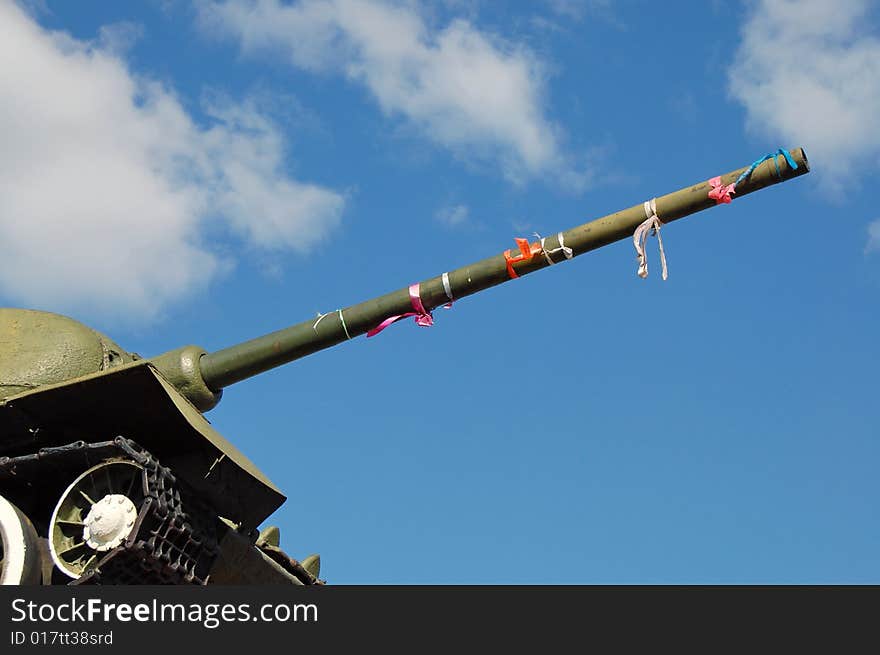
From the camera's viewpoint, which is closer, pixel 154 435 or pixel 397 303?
pixel 154 435

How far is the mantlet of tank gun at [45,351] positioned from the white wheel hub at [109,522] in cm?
169

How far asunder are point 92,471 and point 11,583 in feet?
3.64

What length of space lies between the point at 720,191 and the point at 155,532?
18.9ft

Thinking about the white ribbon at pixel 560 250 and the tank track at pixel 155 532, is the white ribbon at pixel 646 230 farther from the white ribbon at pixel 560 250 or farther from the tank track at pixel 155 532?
the tank track at pixel 155 532

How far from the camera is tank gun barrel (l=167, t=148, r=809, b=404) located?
12.7 meters

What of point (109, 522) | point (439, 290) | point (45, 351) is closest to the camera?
point (109, 522)

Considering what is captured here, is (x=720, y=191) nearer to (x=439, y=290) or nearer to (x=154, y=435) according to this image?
(x=439, y=290)

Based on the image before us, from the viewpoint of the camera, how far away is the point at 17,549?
37.3 ft

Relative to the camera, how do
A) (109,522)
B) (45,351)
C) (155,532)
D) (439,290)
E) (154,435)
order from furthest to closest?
(439,290) → (45,351) → (154,435) → (155,532) → (109,522)

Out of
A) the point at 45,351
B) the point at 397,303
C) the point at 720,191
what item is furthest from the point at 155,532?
the point at 720,191

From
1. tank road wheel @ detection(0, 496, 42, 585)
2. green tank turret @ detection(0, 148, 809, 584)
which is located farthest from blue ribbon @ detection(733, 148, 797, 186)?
tank road wheel @ detection(0, 496, 42, 585)

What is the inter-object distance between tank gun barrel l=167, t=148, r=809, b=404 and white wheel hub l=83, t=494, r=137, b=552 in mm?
2166

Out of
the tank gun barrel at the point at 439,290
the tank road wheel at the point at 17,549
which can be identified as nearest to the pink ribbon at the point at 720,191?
the tank gun barrel at the point at 439,290

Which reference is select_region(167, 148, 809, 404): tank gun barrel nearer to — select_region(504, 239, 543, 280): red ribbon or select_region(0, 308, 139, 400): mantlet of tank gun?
select_region(504, 239, 543, 280): red ribbon
